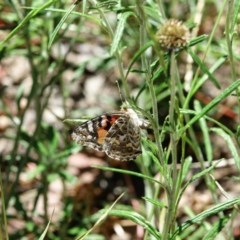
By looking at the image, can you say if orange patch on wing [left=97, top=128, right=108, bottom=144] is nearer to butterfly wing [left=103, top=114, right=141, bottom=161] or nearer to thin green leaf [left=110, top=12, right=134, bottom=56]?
butterfly wing [left=103, top=114, right=141, bottom=161]

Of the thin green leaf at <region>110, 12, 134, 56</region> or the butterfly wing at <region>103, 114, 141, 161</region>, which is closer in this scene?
the thin green leaf at <region>110, 12, 134, 56</region>

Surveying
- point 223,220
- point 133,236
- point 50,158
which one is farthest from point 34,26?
point 223,220

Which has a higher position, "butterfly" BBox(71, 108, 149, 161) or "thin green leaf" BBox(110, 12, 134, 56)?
"thin green leaf" BBox(110, 12, 134, 56)

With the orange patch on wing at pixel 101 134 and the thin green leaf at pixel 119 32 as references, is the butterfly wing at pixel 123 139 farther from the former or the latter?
the thin green leaf at pixel 119 32

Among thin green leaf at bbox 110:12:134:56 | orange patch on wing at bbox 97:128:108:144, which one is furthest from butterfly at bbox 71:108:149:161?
thin green leaf at bbox 110:12:134:56

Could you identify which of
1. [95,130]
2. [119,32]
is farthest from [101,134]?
[119,32]

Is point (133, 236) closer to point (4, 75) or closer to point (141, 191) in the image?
point (141, 191)

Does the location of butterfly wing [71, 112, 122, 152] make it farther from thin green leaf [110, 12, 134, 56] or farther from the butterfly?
thin green leaf [110, 12, 134, 56]

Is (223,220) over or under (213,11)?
under

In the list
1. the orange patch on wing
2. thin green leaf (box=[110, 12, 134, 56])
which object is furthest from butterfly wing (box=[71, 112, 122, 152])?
thin green leaf (box=[110, 12, 134, 56])
